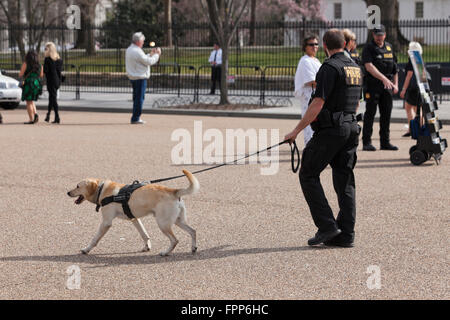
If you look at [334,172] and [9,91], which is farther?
[9,91]

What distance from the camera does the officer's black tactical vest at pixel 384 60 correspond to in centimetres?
1323

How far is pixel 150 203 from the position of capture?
6652 millimetres

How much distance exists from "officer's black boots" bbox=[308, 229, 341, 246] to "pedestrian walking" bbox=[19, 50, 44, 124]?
1237 centimetres

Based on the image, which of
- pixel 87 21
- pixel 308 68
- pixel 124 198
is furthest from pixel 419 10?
pixel 124 198

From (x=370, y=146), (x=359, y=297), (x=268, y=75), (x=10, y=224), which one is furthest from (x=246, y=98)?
(x=359, y=297)

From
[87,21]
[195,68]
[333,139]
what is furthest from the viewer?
[87,21]

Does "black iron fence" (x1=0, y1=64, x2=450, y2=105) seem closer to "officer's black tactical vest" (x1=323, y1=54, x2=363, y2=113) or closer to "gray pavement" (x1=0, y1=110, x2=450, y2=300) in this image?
"gray pavement" (x1=0, y1=110, x2=450, y2=300)

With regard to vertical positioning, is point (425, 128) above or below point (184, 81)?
below

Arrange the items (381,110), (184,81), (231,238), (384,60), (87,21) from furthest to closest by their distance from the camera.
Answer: (87,21), (184,81), (381,110), (384,60), (231,238)

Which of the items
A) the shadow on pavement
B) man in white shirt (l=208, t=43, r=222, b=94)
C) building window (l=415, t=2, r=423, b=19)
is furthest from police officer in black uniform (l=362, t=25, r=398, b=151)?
building window (l=415, t=2, r=423, b=19)

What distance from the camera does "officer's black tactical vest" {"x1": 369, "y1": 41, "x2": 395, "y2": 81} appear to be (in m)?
13.2

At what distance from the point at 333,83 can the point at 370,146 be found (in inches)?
275

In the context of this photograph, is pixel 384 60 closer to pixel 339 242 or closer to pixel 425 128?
pixel 425 128

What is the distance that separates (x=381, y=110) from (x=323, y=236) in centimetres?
689
